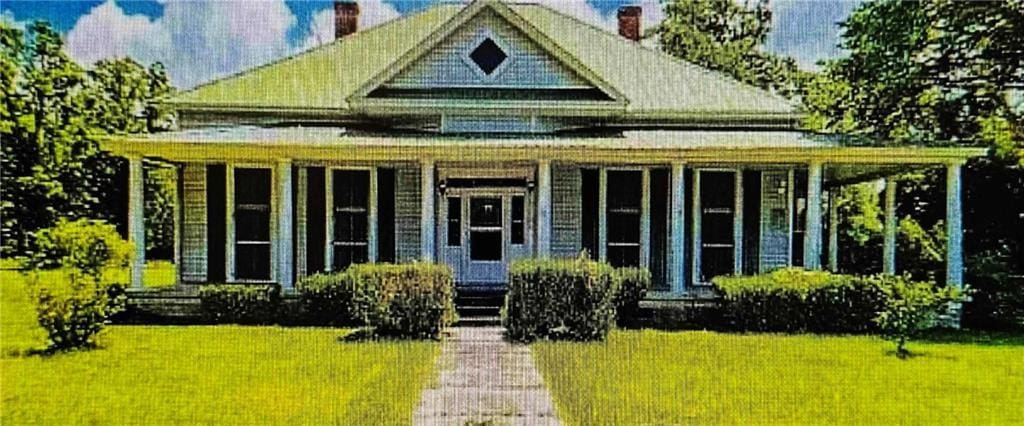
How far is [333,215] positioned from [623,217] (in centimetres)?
322

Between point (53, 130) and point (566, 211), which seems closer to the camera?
point (53, 130)

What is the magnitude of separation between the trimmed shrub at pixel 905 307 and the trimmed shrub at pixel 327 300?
180 inches

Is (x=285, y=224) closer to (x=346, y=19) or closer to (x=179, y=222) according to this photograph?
(x=179, y=222)

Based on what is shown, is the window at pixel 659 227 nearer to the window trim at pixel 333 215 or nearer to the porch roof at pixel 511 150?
the porch roof at pixel 511 150

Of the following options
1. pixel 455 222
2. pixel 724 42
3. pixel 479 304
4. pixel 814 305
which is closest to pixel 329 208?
pixel 455 222

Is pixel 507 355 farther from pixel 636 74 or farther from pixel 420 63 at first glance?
pixel 636 74

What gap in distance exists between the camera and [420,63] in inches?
465

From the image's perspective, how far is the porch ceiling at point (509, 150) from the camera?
10.4 m

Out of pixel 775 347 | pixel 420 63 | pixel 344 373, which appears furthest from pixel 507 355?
pixel 420 63

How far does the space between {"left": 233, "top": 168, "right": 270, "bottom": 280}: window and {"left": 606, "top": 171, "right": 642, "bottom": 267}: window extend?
3762mm

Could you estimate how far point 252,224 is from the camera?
11516 mm

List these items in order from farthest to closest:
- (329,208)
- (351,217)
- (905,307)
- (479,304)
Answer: (351,217), (329,208), (479,304), (905,307)

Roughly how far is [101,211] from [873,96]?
30.8 ft

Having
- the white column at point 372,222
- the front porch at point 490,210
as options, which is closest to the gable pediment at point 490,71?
the front porch at point 490,210
